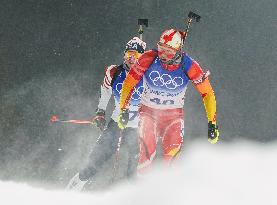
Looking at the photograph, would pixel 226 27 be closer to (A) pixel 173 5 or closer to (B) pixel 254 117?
(A) pixel 173 5

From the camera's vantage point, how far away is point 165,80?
5500 mm

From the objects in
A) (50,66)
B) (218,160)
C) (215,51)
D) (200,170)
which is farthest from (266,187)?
(50,66)

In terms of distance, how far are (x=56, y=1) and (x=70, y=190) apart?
351cm

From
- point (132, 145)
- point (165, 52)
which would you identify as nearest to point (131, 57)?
point (165, 52)

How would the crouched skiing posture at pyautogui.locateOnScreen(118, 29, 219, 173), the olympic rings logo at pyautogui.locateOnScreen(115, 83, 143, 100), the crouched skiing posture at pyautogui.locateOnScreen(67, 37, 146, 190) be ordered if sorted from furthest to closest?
1. the olympic rings logo at pyautogui.locateOnScreen(115, 83, 143, 100)
2. the crouched skiing posture at pyautogui.locateOnScreen(67, 37, 146, 190)
3. the crouched skiing posture at pyautogui.locateOnScreen(118, 29, 219, 173)

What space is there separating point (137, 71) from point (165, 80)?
321 millimetres

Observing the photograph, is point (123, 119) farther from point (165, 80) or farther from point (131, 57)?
point (131, 57)

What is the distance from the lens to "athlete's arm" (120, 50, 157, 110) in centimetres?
545

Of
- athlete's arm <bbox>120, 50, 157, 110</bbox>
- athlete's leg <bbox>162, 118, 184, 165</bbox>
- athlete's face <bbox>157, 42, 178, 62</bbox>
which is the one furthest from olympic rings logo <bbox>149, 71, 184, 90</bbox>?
athlete's leg <bbox>162, 118, 184, 165</bbox>

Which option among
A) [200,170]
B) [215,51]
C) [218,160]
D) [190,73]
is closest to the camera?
[190,73]

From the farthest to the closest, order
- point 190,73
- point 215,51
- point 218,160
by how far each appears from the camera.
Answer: point 215,51
point 218,160
point 190,73

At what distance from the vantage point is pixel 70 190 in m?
6.34

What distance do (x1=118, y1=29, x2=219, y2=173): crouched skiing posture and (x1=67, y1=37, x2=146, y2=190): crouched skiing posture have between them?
52cm

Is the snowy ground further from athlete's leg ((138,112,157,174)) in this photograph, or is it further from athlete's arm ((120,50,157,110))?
athlete's arm ((120,50,157,110))
